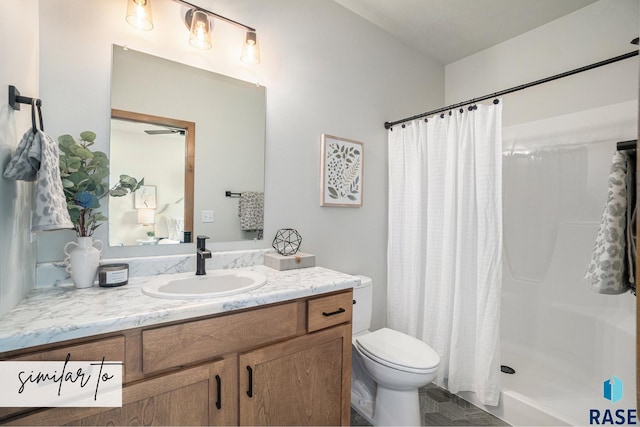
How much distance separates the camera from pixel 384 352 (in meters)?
1.60

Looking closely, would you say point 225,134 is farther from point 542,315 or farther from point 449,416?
point 542,315

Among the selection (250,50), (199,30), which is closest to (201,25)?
(199,30)

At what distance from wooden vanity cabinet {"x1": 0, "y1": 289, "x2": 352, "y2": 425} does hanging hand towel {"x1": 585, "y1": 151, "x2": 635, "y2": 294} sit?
2.96 feet

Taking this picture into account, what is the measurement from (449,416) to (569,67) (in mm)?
2479

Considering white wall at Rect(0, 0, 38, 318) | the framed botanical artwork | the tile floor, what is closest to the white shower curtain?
the tile floor

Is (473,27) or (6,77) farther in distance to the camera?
(473,27)

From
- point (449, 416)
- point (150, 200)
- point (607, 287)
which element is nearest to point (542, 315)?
point (449, 416)

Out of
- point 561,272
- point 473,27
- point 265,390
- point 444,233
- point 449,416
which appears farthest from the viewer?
point 473,27

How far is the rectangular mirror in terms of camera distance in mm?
1342

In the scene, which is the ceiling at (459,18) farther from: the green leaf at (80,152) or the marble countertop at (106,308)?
the marble countertop at (106,308)

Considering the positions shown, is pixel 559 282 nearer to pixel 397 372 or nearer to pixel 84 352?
pixel 397 372

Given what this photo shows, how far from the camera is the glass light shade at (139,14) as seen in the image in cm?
129
